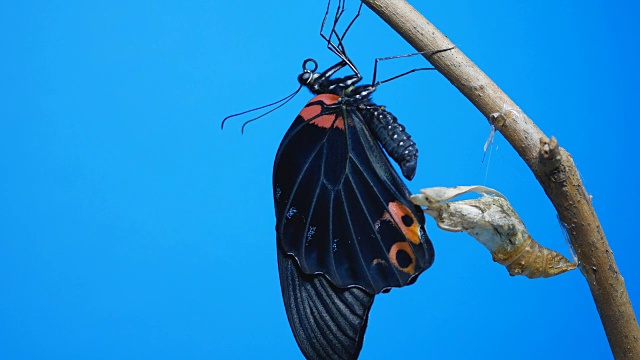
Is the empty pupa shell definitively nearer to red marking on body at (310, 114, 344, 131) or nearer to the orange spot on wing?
the orange spot on wing

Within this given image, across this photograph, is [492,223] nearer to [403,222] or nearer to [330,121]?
[403,222]

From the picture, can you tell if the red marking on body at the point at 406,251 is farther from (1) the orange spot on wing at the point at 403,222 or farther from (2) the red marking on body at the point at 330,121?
(2) the red marking on body at the point at 330,121

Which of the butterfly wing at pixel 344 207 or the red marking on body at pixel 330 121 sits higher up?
the red marking on body at pixel 330 121

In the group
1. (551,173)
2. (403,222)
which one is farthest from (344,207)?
(551,173)

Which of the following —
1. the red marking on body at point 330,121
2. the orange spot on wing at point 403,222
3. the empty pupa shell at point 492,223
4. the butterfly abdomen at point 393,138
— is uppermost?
the red marking on body at point 330,121

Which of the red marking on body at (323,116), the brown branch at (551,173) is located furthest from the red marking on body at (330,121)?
the brown branch at (551,173)

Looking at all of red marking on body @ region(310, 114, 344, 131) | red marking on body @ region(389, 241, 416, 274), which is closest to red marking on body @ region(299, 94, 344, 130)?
red marking on body @ region(310, 114, 344, 131)

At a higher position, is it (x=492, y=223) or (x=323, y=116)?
(x=323, y=116)
